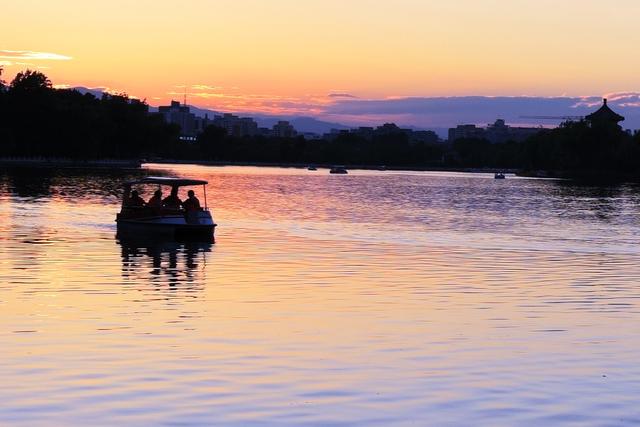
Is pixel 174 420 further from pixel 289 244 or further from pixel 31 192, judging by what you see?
pixel 31 192

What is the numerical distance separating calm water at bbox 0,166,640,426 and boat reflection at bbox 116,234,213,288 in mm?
119

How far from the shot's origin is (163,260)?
3903 centimetres

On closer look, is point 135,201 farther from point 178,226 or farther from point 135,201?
point 178,226

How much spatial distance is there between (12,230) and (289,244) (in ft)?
40.8

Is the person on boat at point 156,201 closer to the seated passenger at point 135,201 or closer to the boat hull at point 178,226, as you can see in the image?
the seated passenger at point 135,201

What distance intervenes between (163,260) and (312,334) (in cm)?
1769

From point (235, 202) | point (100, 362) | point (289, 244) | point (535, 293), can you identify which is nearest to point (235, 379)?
point (100, 362)

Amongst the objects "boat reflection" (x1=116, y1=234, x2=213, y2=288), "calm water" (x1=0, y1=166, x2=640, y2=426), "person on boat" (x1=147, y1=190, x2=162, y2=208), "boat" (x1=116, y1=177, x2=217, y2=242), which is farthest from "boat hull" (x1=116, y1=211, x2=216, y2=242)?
"calm water" (x1=0, y1=166, x2=640, y2=426)

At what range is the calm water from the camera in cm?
1605

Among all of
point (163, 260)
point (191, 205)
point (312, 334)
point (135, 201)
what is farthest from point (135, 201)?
point (312, 334)

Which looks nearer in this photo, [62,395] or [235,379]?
[62,395]

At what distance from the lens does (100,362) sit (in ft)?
60.8

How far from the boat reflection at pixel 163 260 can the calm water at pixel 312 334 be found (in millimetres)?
119

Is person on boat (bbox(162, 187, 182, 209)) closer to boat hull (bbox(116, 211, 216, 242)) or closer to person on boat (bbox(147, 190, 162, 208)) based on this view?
person on boat (bbox(147, 190, 162, 208))
